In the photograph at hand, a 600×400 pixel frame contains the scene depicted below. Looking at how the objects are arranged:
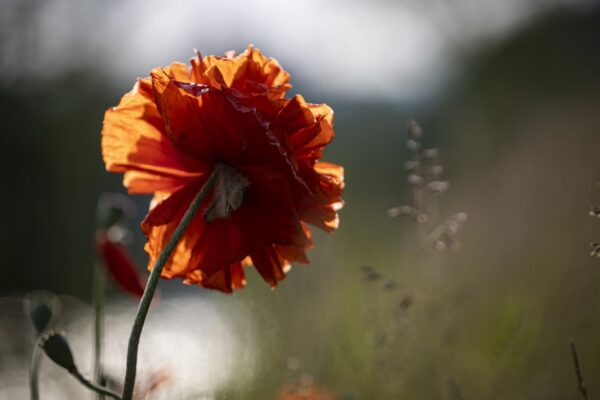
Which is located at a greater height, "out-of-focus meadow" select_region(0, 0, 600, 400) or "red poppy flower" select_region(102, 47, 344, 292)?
"red poppy flower" select_region(102, 47, 344, 292)

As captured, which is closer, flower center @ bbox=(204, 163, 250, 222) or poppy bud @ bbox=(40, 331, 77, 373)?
poppy bud @ bbox=(40, 331, 77, 373)

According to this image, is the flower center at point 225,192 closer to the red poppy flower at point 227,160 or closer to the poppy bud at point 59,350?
the red poppy flower at point 227,160

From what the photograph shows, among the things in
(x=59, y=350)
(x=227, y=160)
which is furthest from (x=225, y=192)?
(x=59, y=350)

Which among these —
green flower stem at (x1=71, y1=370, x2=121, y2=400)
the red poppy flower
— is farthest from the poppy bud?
the red poppy flower

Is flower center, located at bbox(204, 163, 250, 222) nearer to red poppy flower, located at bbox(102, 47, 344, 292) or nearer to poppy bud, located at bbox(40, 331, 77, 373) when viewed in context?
red poppy flower, located at bbox(102, 47, 344, 292)

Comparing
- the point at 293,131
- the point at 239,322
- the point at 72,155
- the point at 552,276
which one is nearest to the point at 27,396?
the point at 239,322

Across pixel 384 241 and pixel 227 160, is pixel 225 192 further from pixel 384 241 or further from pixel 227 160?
pixel 384 241

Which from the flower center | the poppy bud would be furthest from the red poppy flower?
the poppy bud
